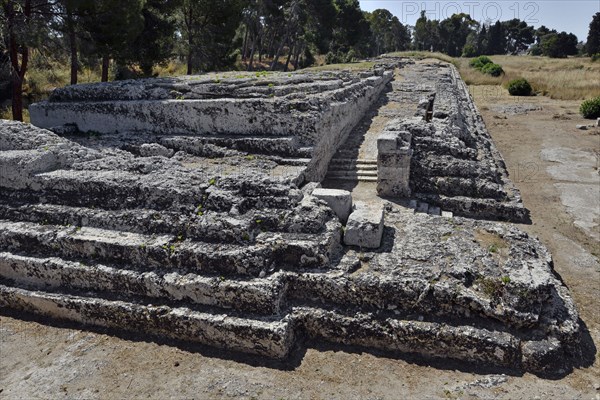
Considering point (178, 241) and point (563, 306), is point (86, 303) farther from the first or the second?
point (563, 306)

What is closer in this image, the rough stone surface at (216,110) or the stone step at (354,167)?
the rough stone surface at (216,110)

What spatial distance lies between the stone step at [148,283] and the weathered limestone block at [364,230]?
3.78ft

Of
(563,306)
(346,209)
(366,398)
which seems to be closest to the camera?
(366,398)

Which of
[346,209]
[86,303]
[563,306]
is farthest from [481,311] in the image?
[86,303]

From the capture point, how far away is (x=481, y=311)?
4707 mm

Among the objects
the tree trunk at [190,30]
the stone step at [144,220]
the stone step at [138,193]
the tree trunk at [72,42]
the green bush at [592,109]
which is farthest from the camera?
the tree trunk at [190,30]

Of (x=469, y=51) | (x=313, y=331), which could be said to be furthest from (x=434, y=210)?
(x=469, y=51)

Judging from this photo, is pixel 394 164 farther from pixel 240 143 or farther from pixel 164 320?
pixel 164 320

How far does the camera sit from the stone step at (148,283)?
495 cm

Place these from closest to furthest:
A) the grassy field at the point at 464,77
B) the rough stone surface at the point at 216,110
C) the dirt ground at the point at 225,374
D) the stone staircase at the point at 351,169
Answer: the dirt ground at the point at 225,374 → the rough stone surface at the point at 216,110 → the stone staircase at the point at 351,169 → the grassy field at the point at 464,77

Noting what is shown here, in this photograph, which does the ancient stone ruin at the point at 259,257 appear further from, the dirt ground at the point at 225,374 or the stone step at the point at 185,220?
the dirt ground at the point at 225,374

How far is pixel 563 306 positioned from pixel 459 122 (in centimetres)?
881

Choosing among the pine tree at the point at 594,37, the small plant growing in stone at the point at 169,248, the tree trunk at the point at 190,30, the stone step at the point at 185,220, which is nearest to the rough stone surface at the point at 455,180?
the stone step at the point at 185,220

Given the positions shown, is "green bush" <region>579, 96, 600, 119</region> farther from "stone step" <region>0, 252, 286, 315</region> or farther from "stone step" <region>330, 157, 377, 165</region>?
"stone step" <region>0, 252, 286, 315</region>
